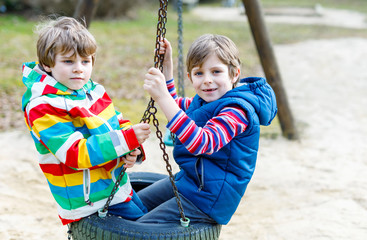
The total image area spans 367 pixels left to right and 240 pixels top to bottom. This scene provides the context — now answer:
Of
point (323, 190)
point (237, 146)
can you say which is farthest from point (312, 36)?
point (237, 146)

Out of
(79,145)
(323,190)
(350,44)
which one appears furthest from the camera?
(350,44)

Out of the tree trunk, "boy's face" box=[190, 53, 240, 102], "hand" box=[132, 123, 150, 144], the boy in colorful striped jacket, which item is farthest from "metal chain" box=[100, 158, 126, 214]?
the tree trunk

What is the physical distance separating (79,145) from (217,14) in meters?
16.7

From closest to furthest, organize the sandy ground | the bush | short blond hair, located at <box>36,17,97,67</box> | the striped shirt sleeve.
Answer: the striped shirt sleeve < short blond hair, located at <box>36,17,97,67</box> < the sandy ground < the bush

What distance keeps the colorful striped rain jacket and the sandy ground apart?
1.24 m

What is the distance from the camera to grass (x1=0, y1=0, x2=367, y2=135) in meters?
6.57

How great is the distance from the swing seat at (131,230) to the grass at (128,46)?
356 centimetres

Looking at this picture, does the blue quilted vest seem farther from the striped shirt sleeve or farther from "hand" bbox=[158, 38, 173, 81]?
"hand" bbox=[158, 38, 173, 81]

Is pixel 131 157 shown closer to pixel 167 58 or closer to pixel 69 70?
pixel 69 70

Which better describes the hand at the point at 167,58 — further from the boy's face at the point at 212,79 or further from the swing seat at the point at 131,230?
the swing seat at the point at 131,230

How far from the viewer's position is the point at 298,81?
8273 mm

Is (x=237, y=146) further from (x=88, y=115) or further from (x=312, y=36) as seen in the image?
(x=312, y=36)

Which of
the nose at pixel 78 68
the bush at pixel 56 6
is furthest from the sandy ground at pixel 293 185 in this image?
the bush at pixel 56 6

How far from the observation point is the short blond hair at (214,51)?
208 centimetres
